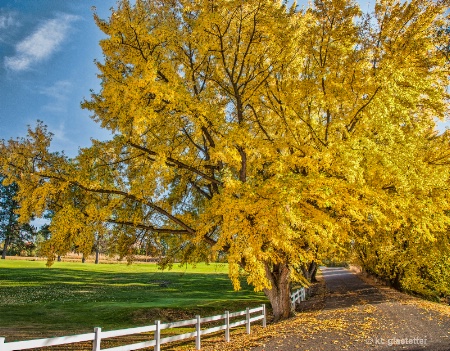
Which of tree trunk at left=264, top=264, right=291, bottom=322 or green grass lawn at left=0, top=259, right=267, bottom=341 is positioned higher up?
tree trunk at left=264, top=264, right=291, bottom=322

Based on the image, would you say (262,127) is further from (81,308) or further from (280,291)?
(81,308)

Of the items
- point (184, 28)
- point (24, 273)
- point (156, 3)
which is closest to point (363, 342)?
point (184, 28)

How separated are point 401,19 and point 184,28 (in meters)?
7.23

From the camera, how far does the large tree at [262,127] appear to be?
31.5 feet

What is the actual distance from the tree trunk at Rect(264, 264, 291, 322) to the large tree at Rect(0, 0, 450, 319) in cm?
158

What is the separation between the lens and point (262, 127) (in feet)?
44.9

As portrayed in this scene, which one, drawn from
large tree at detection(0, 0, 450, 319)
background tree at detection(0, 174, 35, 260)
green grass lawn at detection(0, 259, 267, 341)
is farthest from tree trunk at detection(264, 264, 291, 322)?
background tree at detection(0, 174, 35, 260)

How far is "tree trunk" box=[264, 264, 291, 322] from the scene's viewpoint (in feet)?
47.3

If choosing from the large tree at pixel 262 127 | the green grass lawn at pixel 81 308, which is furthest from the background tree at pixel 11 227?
the large tree at pixel 262 127

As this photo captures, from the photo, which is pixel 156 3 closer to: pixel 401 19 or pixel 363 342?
pixel 401 19

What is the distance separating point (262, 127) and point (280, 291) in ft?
22.7

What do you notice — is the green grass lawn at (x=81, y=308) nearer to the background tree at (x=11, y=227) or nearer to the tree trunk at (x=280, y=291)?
the tree trunk at (x=280, y=291)

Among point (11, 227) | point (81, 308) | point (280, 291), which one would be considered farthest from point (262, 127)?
point (11, 227)

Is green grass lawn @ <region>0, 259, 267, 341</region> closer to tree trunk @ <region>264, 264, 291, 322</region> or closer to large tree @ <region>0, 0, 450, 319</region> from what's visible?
tree trunk @ <region>264, 264, 291, 322</region>
